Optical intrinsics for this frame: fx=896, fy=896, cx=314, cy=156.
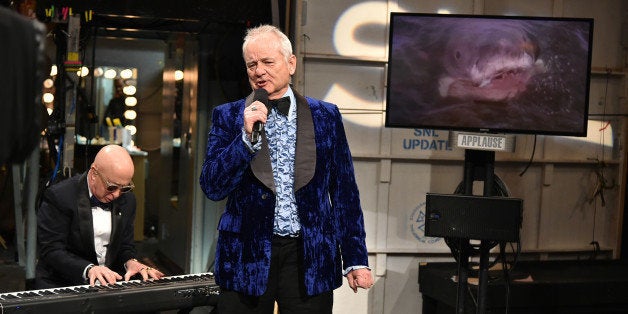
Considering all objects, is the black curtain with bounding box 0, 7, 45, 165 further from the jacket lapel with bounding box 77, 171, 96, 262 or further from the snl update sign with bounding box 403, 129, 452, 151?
the snl update sign with bounding box 403, 129, 452, 151

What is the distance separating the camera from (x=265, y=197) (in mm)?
2758

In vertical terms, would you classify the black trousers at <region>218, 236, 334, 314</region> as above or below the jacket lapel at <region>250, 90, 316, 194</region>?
below

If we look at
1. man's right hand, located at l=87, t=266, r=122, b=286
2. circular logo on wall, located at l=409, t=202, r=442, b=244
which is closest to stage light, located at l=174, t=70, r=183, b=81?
circular logo on wall, located at l=409, t=202, r=442, b=244

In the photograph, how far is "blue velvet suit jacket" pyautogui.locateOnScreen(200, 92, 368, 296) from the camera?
9.02 feet

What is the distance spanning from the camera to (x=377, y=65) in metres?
5.48

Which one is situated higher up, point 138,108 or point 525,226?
point 138,108

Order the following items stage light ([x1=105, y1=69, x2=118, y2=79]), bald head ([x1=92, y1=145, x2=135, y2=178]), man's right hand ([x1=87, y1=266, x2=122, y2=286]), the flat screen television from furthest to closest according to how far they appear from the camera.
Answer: stage light ([x1=105, y1=69, x2=118, y2=79]) → the flat screen television → bald head ([x1=92, y1=145, x2=135, y2=178]) → man's right hand ([x1=87, y1=266, x2=122, y2=286])

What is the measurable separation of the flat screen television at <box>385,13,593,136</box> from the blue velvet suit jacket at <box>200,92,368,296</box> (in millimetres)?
1495

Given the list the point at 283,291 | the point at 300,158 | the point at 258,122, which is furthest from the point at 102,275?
the point at 258,122

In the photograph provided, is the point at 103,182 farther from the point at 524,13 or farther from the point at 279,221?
the point at 524,13

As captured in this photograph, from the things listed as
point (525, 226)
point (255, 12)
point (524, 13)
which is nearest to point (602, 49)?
point (524, 13)

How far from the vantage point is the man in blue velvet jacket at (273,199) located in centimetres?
275

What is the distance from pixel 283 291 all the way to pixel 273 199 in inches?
11.7

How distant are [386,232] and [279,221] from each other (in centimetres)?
282
